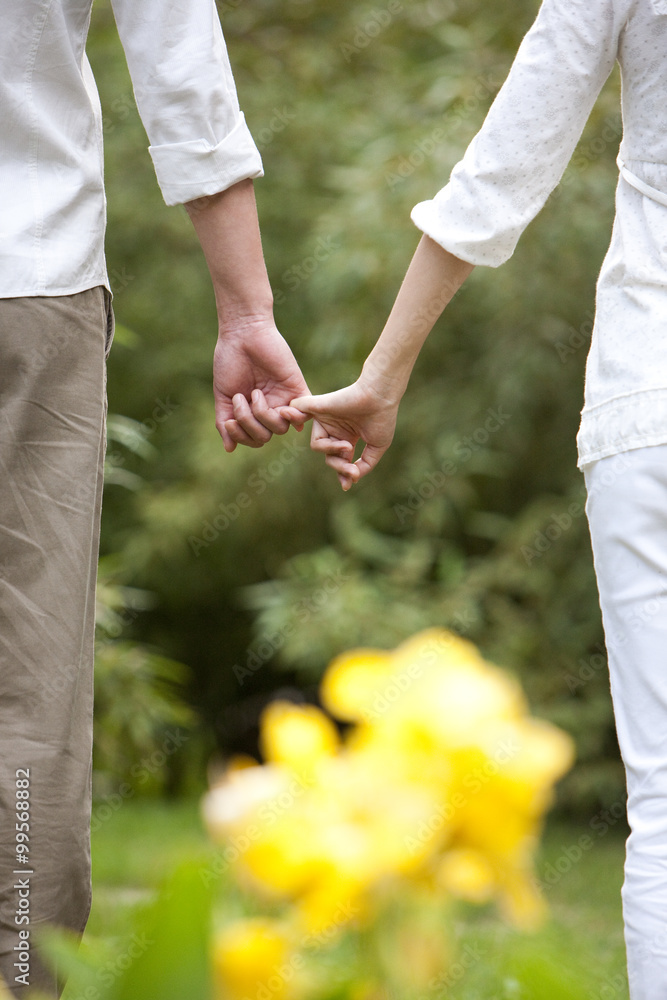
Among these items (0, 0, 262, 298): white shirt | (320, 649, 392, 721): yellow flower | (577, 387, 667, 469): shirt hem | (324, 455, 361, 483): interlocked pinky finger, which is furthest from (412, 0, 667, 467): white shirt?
(320, 649, 392, 721): yellow flower

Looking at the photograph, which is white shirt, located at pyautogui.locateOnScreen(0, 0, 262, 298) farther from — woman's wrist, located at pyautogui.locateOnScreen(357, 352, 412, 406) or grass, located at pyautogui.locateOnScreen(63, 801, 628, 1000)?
grass, located at pyautogui.locateOnScreen(63, 801, 628, 1000)

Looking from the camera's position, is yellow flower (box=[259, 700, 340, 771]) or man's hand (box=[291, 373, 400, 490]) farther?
man's hand (box=[291, 373, 400, 490])

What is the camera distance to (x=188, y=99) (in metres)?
1.41

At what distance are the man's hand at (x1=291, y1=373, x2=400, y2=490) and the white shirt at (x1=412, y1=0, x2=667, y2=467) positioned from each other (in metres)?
0.34

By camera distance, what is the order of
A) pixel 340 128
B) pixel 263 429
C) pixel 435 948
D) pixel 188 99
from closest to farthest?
pixel 435 948 < pixel 188 99 < pixel 263 429 < pixel 340 128

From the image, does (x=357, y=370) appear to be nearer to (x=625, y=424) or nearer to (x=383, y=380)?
(x=383, y=380)

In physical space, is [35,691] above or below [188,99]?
below

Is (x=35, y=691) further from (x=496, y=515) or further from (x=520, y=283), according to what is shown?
(x=496, y=515)

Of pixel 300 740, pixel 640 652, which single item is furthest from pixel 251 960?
pixel 640 652

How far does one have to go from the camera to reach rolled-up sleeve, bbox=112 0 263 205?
138 cm

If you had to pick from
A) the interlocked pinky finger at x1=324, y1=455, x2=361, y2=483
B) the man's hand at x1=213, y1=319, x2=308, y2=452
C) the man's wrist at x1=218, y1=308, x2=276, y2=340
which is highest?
the man's wrist at x1=218, y1=308, x2=276, y2=340

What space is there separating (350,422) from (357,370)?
3.75 meters

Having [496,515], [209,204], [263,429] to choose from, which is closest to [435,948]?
[209,204]

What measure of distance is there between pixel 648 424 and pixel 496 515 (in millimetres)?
4313
